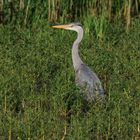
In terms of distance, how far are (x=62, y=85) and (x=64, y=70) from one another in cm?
113

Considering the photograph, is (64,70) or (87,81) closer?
(87,81)

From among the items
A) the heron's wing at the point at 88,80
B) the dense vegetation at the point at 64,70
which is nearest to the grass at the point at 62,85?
the dense vegetation at the point at 64,70

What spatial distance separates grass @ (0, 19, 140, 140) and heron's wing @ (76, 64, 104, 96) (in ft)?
0.34

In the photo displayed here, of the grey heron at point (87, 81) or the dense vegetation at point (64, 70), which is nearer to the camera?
the dense vegetation at point (64, 70)

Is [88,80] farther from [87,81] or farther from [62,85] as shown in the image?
[62,85]

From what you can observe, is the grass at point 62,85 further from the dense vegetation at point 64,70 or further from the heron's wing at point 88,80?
the heron's wing at point 88,80

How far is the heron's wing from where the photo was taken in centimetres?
614

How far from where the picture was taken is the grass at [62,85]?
16.5 feet

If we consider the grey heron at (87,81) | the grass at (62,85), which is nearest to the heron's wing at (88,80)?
the grey heron at (87,81)

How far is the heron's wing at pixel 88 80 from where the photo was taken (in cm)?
614

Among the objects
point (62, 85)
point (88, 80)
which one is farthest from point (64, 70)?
point (62, 85)

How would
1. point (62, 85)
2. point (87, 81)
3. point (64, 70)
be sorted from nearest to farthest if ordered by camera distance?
point (62, 85), point (87, 81), point (64, 70)

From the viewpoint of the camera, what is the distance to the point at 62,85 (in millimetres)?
6223

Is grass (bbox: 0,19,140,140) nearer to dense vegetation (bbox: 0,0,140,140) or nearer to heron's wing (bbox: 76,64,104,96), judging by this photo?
dense vegetation (bbox: 0,0,140,140)
